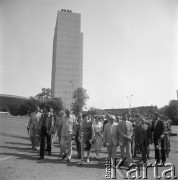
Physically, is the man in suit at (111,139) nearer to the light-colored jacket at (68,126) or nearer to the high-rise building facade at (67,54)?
the light-colored jacket at (68,126)

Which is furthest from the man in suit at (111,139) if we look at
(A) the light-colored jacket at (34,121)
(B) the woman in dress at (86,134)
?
(A) the light-colored jacket at (34,121)

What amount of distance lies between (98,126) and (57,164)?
11.0 feet

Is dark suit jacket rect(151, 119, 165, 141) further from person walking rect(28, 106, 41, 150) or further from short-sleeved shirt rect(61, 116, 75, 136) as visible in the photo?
person walking rect(28, 106, 41, 150)

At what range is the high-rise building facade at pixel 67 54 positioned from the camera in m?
139

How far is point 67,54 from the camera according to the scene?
141000 millimetres

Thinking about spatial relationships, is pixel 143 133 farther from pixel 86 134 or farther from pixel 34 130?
pixel 34 130

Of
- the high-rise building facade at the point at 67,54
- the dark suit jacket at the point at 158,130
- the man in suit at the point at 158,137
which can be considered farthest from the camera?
the high-rise building facade at the point at 67,54

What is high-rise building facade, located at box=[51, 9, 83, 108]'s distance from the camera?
456 feet

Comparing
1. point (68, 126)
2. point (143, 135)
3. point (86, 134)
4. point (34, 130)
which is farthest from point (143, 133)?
point (34, 130)

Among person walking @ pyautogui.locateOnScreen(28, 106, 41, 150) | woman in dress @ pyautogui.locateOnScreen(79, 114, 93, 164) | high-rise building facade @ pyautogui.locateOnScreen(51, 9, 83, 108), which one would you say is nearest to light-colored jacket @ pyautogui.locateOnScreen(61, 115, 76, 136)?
woman in dress @ pyautogui.locateOnScreen(79, 114, 93, 164)

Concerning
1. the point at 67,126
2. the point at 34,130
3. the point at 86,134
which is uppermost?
the point at 67,126

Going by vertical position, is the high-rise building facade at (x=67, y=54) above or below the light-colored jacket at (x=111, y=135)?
above

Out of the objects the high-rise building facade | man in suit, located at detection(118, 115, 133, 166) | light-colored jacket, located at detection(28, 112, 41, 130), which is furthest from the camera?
the high-rise building facade

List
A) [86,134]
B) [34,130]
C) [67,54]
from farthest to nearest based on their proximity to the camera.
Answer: [67,54], [34,130], [86,134]
